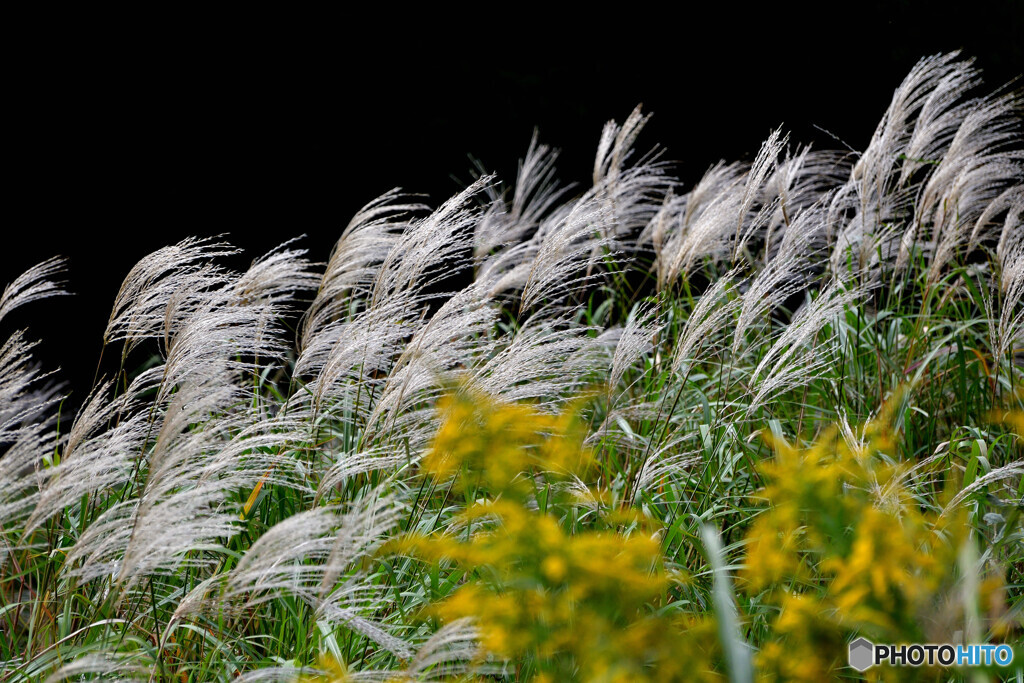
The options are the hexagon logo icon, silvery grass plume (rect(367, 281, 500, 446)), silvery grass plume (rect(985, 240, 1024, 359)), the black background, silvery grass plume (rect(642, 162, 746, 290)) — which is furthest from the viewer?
the black background

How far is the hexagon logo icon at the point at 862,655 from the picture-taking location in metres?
1.45

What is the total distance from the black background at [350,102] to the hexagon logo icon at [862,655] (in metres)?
3.46

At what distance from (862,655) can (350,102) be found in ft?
14.0

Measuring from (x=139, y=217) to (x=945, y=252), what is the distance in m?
3.68

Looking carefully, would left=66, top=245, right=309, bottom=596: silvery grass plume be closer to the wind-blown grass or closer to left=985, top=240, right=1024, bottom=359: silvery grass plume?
the wind-blown grass

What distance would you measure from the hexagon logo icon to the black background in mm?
3463

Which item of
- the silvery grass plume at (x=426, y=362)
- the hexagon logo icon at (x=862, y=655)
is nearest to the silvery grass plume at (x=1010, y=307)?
the hexagon logo icon at (x=862, y=655)

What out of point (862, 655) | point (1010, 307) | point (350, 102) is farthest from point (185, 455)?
point (350, 102)

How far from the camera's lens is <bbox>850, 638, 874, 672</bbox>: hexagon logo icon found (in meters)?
1.45

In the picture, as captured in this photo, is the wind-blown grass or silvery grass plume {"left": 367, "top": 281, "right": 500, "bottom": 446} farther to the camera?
silvery grass plume {"left": 367, "top": 281, "right": 500, "bottom": 446}

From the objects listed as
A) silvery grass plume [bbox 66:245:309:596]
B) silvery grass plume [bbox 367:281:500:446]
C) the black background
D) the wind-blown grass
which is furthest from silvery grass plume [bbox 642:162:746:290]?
the black background

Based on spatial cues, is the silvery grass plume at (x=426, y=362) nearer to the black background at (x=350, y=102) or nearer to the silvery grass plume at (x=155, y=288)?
the silvery grass plume at (x=155, y=288)

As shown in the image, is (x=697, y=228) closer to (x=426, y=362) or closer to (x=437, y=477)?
(x=426, y=362)

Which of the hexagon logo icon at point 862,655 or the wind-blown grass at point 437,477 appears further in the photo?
the wind-blown grass at point 437,477
